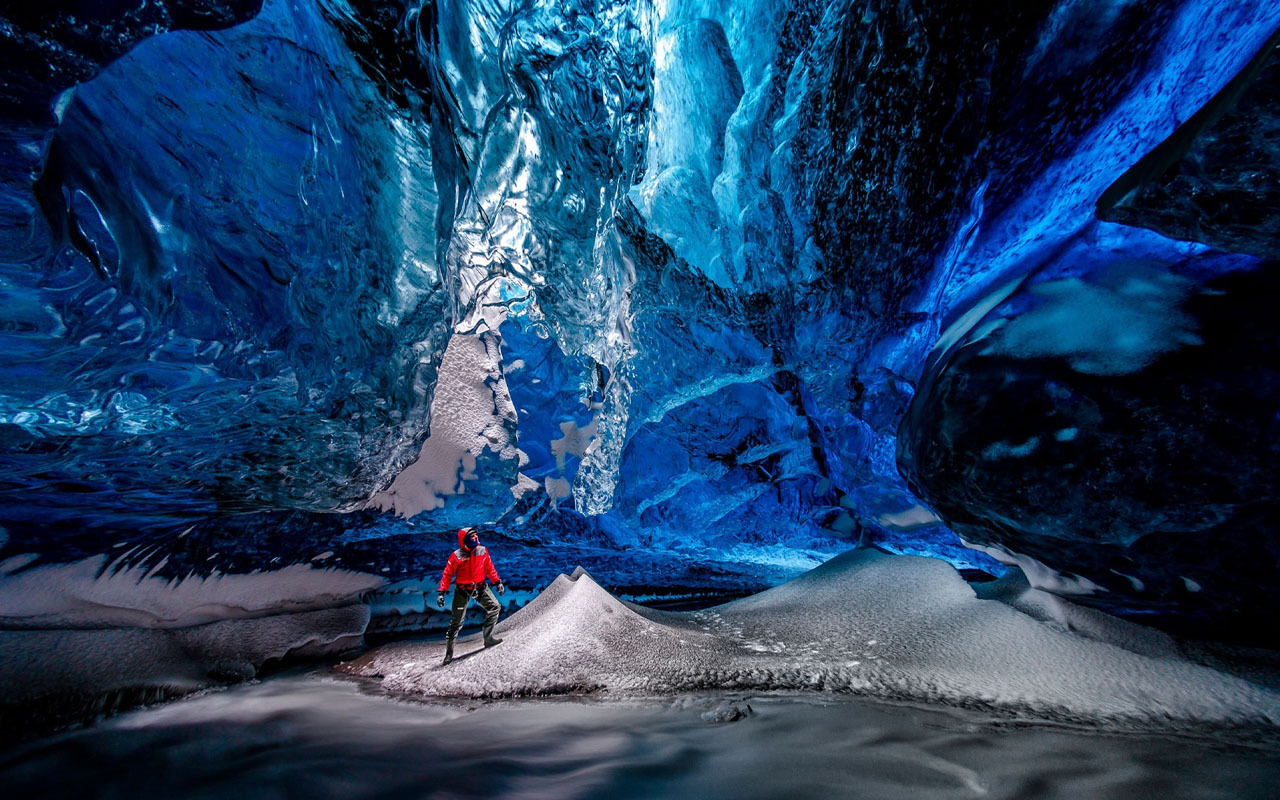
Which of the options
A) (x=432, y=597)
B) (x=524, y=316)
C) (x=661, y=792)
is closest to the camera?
(x=661, y=792)

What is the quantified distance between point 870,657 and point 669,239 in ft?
10.2

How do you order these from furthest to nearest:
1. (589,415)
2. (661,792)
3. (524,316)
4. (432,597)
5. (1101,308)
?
(432,597)
(589,415)
(524,316)
(1101,308)
(661,792)

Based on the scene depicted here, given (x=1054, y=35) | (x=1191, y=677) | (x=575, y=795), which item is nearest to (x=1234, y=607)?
(x=1191, y=677)

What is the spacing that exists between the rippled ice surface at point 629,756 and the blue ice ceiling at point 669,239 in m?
1.03

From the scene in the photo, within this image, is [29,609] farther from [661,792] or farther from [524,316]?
[661,792]

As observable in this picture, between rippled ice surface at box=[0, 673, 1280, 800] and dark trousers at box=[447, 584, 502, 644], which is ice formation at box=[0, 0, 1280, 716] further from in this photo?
dark trousers at box=[447, 584, 502, 644]

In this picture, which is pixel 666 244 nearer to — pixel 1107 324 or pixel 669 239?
pixel 669 239

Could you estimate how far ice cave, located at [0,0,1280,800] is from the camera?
5.01 feet

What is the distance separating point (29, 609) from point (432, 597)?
3682 mm

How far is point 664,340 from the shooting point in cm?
370

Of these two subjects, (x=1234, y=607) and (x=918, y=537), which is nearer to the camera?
(x=1234, y=607)

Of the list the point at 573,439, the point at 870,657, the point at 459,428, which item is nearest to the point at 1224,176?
the point at 870,657

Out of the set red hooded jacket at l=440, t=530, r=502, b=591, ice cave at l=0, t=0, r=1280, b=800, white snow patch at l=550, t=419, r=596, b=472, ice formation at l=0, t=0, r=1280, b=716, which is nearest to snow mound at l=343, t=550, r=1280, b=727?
ice cave at l=0, t=0, r=1280, b=800

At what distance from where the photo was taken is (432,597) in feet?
20.5
